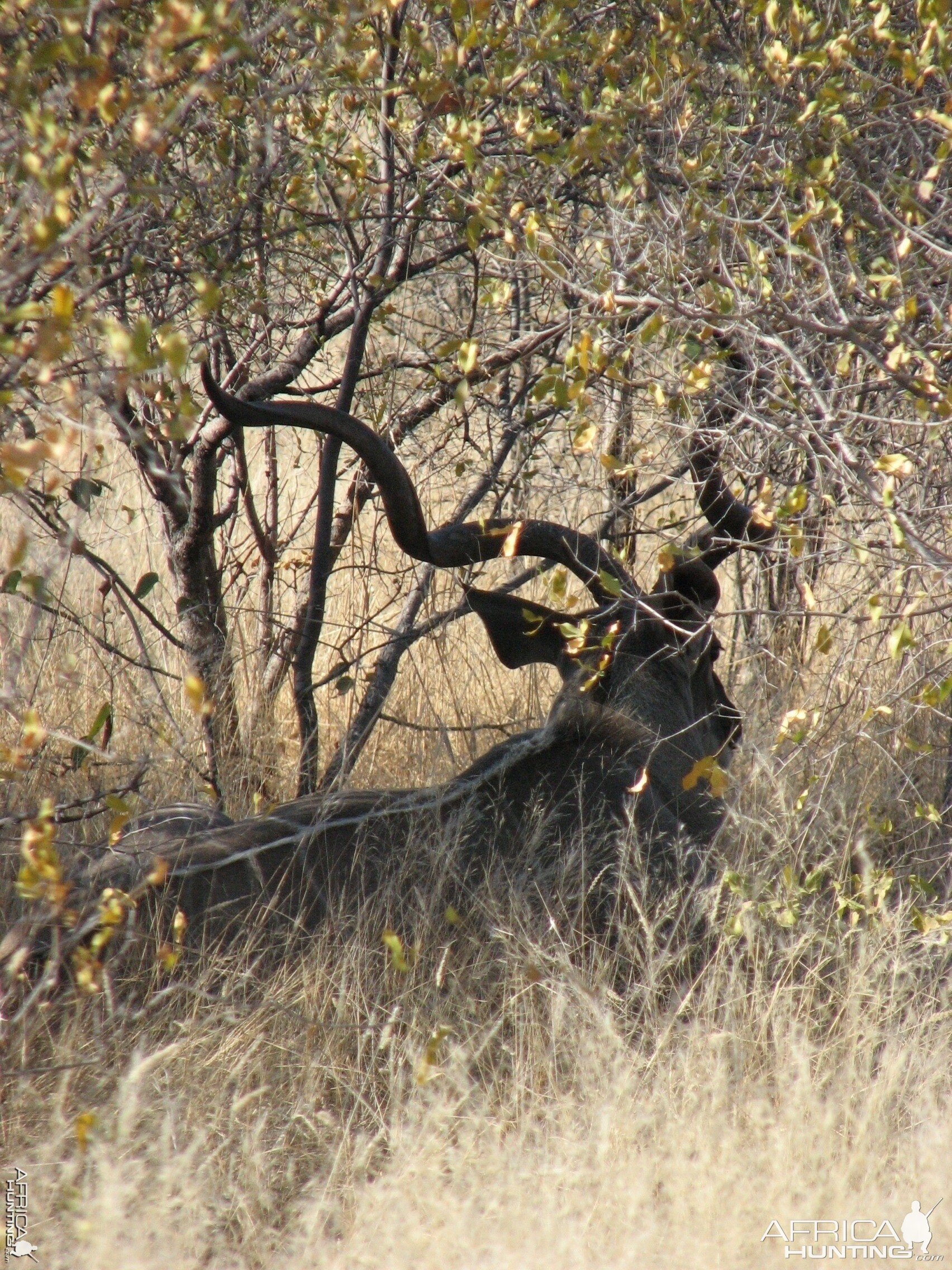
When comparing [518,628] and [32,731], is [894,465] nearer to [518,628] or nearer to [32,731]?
[518,628]

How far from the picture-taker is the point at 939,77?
3.25 m

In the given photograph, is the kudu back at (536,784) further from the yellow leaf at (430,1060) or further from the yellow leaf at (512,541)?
the yellow leaf at (430,1060)

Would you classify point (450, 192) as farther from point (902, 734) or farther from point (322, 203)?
point (902, 734)

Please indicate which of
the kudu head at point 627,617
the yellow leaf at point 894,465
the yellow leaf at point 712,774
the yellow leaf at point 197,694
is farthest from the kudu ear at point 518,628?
the yellow leaf at point 197,694

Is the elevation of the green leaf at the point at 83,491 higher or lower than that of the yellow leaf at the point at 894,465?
higher

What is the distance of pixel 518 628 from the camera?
13.0 feet

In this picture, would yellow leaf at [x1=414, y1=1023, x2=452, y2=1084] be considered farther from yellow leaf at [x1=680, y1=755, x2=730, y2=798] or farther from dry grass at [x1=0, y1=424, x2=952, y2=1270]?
yellow leaf at [x1=680, y1=755, x2=730, y2=798]

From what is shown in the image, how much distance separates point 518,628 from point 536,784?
49 centimetres

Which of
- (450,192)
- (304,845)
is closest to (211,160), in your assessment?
(450,192)

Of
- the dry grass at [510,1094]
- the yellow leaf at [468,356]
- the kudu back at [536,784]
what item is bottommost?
the dry grass at [510,1094]

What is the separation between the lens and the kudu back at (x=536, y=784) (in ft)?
11.8

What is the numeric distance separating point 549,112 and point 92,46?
2521mm

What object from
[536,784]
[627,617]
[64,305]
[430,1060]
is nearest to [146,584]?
[536,784]

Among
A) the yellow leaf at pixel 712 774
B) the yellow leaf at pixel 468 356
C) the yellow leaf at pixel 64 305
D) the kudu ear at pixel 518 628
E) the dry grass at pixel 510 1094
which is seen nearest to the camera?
the yellow leaf at pixel 64 305
